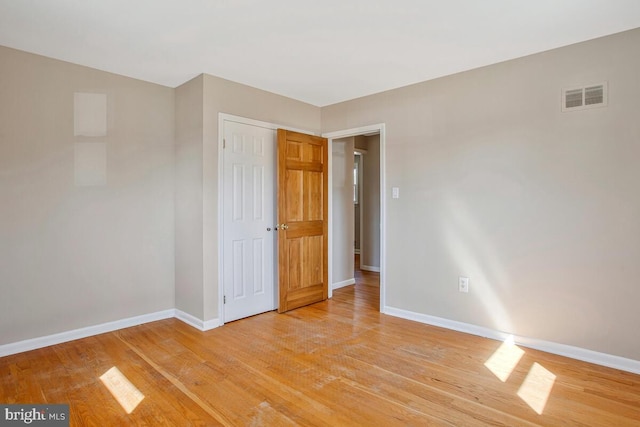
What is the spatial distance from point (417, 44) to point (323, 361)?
2.57m


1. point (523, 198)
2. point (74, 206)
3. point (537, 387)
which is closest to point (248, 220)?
point (74, 206)

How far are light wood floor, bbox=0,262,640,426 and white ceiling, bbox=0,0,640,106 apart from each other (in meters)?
2.46

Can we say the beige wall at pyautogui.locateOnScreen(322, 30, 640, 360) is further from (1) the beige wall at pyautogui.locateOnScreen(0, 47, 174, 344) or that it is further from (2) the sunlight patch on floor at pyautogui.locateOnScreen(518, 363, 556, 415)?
(1) the beige wall at pyautogui.locateOnScreen(0, 47, 174, 344)

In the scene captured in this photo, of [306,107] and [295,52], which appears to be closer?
[295,52]

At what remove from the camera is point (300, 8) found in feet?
7.48

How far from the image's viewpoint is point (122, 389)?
2.31 meters

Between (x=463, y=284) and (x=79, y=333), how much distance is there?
355 cm

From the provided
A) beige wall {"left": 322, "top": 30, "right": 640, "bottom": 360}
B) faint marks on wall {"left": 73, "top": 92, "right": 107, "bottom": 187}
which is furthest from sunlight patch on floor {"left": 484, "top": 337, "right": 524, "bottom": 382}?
faint marks on wall {"left": 73, "top": 92, "right": 107, "bottom": 187}

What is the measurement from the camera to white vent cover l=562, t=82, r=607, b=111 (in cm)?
269

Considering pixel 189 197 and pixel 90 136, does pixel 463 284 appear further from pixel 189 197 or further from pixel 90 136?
pixel 90 136

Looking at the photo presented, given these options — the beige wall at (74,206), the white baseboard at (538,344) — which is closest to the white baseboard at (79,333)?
the beige wall at (74,206)

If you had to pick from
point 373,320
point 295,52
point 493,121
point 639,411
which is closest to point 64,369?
point 373,320

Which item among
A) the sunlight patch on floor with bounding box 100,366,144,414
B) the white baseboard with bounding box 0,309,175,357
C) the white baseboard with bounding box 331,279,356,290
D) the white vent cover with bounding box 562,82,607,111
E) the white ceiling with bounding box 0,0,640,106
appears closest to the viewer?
the sunlight patch on floor with bounding box 100,366,144,414

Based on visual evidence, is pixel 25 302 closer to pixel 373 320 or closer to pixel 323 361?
pixel 323 361
